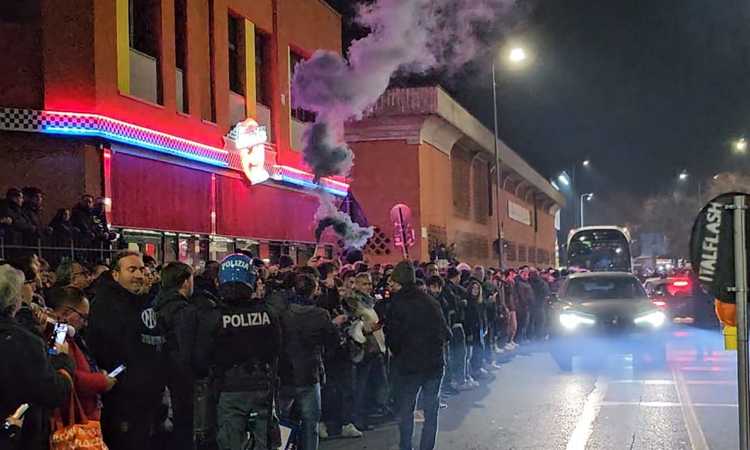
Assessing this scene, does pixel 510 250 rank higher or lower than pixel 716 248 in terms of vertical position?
lower

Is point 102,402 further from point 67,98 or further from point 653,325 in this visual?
point 653,325

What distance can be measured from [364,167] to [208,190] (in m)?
10.6

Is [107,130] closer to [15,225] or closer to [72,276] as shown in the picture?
[15,225]

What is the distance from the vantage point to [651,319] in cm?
1583

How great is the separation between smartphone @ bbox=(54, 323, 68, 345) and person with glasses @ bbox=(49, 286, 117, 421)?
0.42 feet

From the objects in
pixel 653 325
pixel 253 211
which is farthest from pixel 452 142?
pixel 653 325

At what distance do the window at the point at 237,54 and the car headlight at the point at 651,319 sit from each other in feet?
35.3

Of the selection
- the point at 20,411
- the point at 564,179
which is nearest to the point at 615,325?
the point at 20,411

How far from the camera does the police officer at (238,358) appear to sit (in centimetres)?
614

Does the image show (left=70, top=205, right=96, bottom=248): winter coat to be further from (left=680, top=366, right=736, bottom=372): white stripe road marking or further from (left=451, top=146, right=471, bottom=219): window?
(left=451, top=146, right=471, bottom=219): window

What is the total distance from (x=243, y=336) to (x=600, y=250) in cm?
3858

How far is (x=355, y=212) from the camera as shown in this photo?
28.5 m

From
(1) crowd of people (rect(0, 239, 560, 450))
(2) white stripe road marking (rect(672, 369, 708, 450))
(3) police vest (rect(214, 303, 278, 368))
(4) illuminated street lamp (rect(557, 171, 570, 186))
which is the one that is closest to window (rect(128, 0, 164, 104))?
(1) crowd of people (rect(0, 239, 560, 450))

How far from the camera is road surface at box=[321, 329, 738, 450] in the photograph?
966 cm
